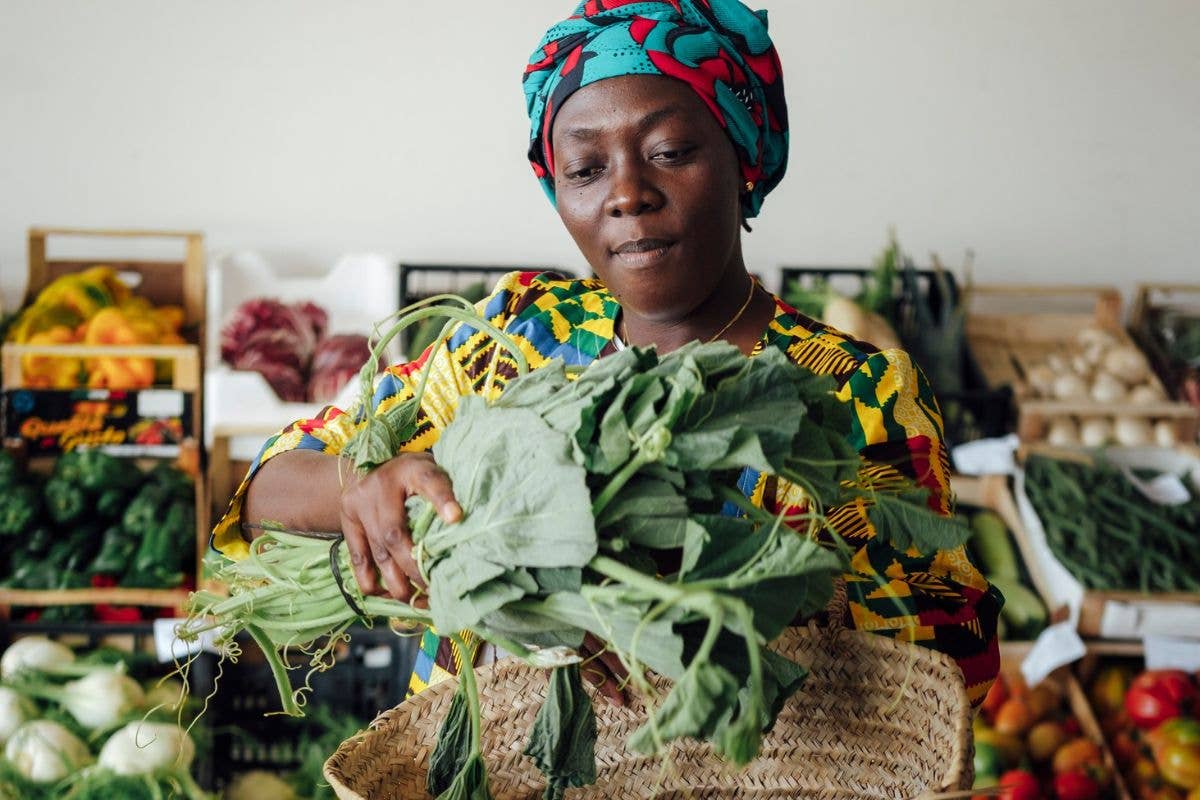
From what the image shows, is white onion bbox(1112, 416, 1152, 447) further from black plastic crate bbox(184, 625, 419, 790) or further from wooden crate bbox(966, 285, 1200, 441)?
black plastic crate bbox(184, 625, 419, 790)

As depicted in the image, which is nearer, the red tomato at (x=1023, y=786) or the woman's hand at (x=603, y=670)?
the woman's hand at (x=603, y=670)

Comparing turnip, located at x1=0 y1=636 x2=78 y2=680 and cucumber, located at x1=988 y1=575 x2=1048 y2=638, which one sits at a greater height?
cucumber, located at x1=988 y1=575 x2=1048 y2=638

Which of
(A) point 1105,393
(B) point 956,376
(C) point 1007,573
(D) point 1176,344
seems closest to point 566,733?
(C) point 1007,573

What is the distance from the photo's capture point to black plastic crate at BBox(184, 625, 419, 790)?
2434 mm

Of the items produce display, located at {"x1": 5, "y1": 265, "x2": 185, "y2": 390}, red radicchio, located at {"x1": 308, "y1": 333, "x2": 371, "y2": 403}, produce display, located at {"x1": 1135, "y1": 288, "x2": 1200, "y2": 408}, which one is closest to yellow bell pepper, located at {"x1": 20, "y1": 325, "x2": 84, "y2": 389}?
produce display, located at {"x1": 5, "y1": 265, "x2": 185, "y2": 390}

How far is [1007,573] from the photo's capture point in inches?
125

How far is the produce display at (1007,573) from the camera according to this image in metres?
3.00

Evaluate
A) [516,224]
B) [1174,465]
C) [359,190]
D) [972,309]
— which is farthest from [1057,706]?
[359,190]

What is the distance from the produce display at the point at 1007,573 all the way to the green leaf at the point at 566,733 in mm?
2077

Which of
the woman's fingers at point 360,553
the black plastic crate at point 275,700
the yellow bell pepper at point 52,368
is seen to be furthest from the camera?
the yellow bell pepper at point 52,368

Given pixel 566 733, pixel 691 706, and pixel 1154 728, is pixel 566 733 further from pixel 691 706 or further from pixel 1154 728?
pixel 1154 728

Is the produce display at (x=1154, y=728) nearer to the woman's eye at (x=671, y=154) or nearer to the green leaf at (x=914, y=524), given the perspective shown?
the green leaf at (x=914, y=524)

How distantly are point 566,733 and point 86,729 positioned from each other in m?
1.60

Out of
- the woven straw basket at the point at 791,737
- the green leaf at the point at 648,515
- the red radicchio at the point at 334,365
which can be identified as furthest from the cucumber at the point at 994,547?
the green leaf at the point at 648,515
